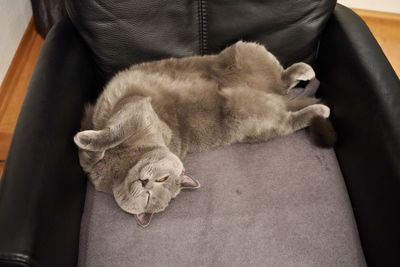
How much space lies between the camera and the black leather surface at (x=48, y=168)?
81 centimetres

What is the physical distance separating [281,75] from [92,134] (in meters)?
0.75

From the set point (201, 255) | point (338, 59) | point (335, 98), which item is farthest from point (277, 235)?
point (338, 59)

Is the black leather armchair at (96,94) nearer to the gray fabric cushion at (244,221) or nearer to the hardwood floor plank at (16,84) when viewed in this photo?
the gray fabric cushion at (244,221)

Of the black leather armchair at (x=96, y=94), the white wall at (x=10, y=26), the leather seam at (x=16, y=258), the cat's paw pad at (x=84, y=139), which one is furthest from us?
the white wall at (x=10, y=26)

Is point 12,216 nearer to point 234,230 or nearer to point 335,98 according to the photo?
point 234,230

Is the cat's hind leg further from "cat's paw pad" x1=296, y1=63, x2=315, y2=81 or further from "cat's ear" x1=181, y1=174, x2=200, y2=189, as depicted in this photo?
"cat's ear" x1=181, y1=174, x2=200, y2=189

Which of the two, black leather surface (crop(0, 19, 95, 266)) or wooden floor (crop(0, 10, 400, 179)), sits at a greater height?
black leather surface (crop(0, 19, 95, 266))

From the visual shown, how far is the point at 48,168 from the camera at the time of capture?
0.94 meters

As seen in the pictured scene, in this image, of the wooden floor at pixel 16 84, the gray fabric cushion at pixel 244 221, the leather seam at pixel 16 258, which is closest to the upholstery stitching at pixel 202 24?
the gray fabric cushion at pixel 244 221

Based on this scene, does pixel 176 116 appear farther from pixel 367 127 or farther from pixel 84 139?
pixel 367 127

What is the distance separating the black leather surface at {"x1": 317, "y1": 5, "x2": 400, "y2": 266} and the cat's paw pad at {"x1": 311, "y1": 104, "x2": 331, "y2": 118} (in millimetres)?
26

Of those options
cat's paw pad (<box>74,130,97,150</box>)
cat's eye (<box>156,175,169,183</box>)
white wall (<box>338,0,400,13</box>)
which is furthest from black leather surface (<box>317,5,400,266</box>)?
white wall (<box>338,0,400,13</box>)

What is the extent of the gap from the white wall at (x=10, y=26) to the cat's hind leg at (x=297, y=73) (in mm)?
1381

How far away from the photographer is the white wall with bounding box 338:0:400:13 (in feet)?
7.33
